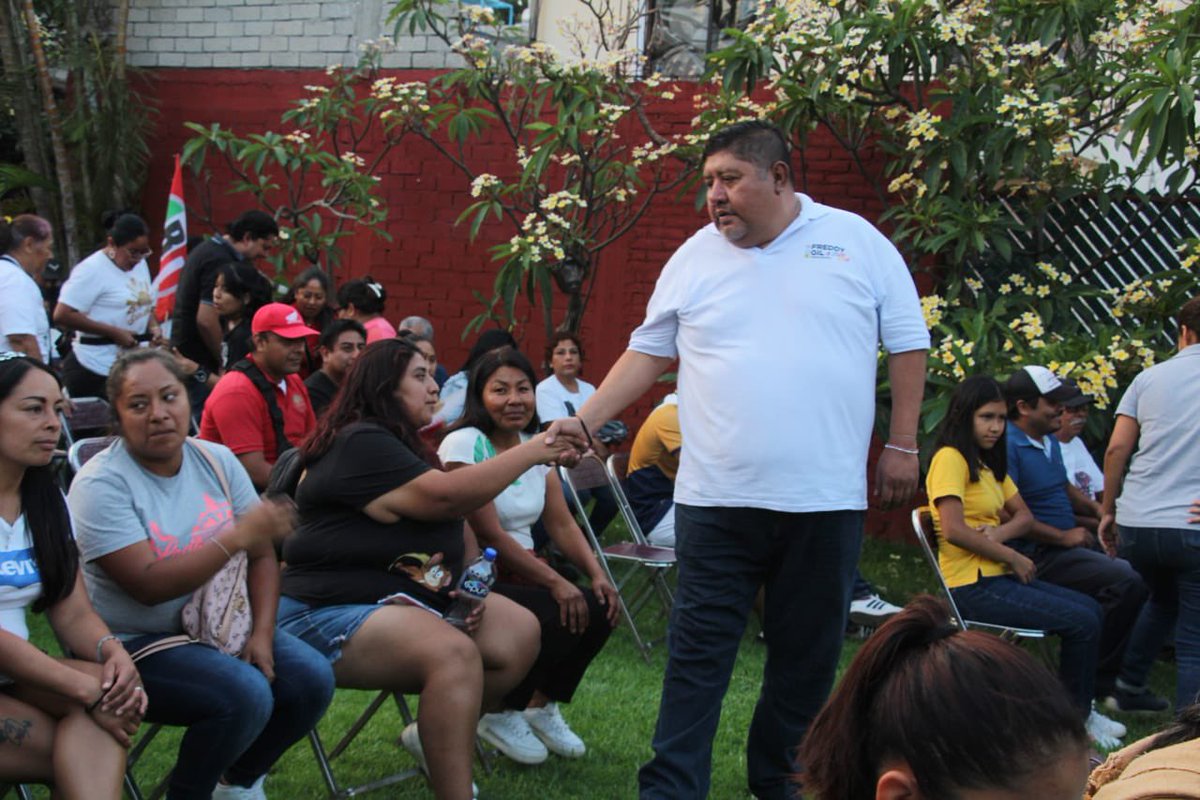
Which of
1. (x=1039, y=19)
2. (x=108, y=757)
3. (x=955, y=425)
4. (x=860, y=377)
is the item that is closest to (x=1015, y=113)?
(x=1039, y=19)

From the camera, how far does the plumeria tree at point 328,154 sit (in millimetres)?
9828

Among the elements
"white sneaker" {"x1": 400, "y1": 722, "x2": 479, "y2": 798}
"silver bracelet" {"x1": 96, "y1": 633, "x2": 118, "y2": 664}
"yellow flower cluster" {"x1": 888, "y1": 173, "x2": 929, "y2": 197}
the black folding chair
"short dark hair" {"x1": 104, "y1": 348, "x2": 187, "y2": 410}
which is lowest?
"white sneaker" {"x1": 400, "y1": 722, "x2": 479, "y2": 798}

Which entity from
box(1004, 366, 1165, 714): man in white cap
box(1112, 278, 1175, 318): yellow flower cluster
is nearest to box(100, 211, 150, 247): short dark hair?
box(1004, 366, 1165, 714): man in white cap

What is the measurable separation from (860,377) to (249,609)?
1.90 metres

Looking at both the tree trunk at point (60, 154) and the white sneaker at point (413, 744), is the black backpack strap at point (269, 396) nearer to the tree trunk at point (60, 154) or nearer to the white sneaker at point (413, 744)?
the white sneaker at point (413, 744)

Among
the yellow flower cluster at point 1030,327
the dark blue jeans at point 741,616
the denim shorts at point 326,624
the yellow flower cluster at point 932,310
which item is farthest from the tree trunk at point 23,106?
the dark blue jeans at point 741,616

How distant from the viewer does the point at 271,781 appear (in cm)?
453

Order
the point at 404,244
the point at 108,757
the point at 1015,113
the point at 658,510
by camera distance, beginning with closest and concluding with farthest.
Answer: the point at 108,757, the point at 658,510, the point at 1015,113, the point at 404,244

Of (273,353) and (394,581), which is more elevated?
(273,353)

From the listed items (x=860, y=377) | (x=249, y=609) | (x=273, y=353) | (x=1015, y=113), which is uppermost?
(x=1015, y=113)

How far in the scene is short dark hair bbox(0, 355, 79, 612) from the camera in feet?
11.6

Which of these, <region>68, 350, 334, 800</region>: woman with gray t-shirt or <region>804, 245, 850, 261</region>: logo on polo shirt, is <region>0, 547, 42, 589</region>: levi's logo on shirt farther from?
<region>804, 245, 850, 261</region>: logo on polo shirt

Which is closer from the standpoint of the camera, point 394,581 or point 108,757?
point 108,757

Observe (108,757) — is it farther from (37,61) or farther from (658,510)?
(37,61)
